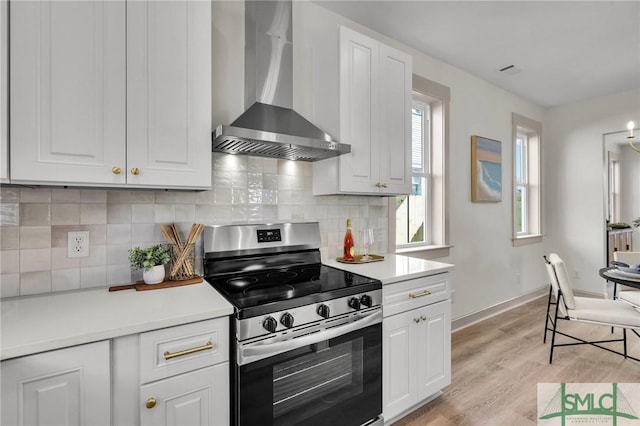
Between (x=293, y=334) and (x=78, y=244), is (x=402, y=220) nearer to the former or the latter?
(x=293, y=334)

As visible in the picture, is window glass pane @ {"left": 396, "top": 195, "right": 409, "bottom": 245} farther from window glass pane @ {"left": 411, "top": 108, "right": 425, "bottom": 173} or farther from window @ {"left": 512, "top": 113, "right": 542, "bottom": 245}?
window @ {"left": 512, "top": 113, "right": 542, "bottom": 245}

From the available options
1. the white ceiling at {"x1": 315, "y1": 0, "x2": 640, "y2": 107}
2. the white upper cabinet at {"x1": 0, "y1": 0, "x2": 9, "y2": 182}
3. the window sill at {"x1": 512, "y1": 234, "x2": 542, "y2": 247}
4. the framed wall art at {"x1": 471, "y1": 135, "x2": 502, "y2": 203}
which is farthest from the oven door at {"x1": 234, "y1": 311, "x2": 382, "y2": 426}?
the window sill at {"x1": 512, "y1": 234, "x2": 542, "y2": 247}

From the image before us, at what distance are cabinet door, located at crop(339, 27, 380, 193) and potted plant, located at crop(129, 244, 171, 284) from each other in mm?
1104

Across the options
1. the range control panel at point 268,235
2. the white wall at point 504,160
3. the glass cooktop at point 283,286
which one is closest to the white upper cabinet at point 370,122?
the white wall at point 504,160

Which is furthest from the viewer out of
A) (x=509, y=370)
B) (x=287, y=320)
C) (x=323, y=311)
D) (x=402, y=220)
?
(x=402, y=220)

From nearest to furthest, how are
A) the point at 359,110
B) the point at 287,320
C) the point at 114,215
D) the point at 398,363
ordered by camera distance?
the point at 287,320
the point at 114,215
the point at 398,363
the point at 359,110

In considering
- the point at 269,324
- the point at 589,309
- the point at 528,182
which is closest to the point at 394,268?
the point at 269,324

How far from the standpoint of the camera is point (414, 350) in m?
1.89

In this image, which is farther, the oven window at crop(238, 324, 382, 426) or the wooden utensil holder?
the wooden utensil holder

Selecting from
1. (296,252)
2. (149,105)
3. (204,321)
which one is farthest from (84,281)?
(296,252)

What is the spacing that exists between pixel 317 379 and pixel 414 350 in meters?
0.70

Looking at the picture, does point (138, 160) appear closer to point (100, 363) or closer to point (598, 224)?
point (100, 363)

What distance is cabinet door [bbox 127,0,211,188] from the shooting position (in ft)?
4.50

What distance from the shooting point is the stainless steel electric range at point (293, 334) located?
4.26 feet
